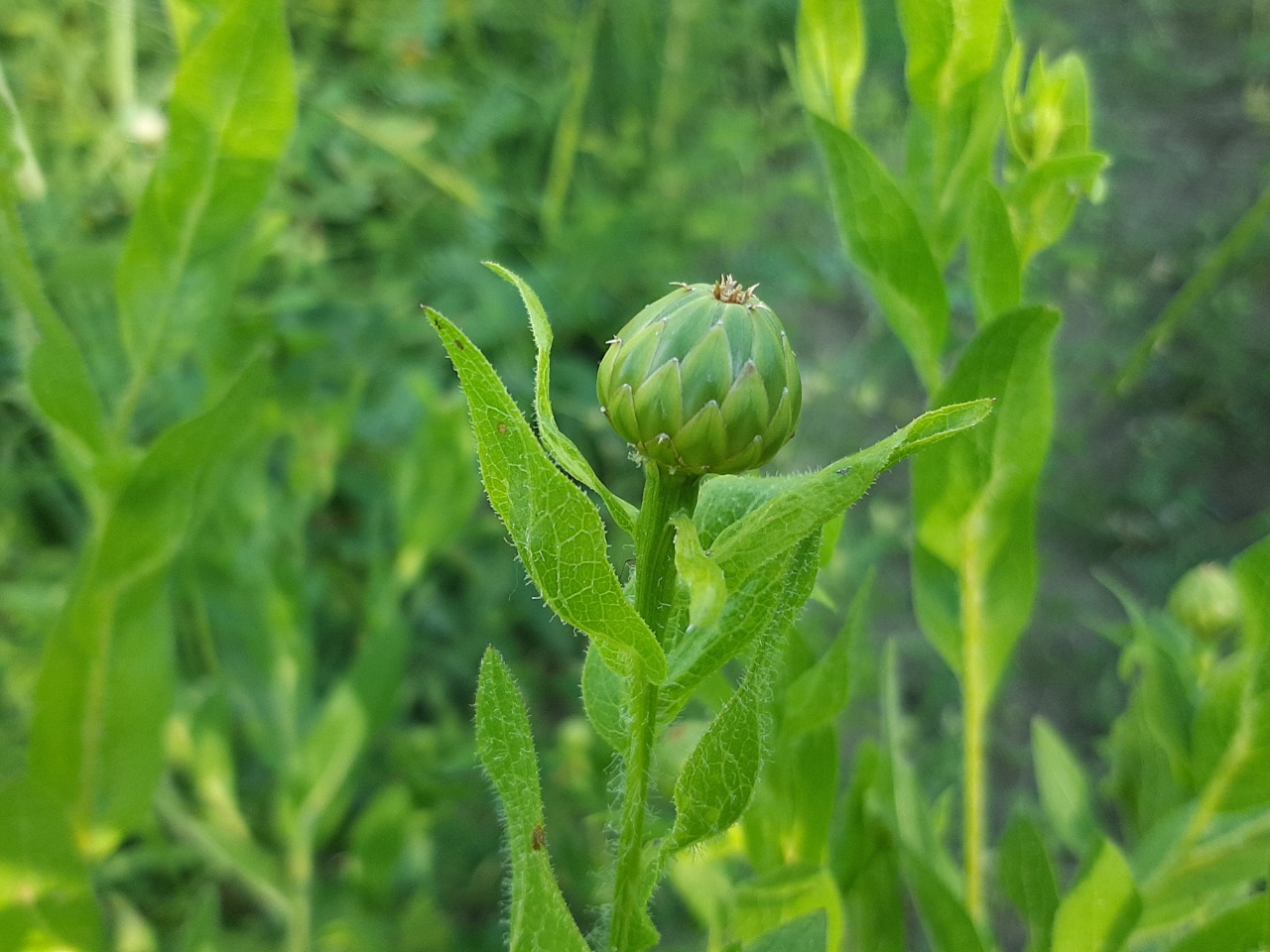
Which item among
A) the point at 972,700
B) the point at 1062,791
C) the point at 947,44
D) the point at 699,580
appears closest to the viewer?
the point at 699,580

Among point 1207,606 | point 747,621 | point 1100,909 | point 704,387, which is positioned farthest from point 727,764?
point 1207,606

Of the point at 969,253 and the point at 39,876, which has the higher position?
the point at 969,253

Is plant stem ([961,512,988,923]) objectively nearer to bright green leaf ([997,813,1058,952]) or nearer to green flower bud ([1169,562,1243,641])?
bright green leaf ([997,813,1058,952])

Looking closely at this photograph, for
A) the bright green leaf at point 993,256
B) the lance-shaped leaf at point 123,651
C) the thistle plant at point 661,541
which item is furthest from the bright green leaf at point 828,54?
the lance-shaped leaf at point 123,651

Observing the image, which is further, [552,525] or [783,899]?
[783,899]

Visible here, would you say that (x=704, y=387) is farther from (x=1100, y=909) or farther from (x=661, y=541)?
(x=1100, y=909)

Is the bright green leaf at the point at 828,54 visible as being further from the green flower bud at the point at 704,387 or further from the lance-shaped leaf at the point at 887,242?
the green flower bud at the point at 704,387
